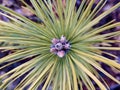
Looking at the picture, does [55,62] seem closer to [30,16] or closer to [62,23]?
[62,23]

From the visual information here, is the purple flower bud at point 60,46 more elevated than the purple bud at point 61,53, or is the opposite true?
the purple flower bud at point 60,46

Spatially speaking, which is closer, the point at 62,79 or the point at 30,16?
the point at 62,79

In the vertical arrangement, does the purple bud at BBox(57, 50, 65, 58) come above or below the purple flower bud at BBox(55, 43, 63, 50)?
below

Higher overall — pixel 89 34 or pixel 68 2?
pixel 68 2

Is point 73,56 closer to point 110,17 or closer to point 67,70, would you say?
point 67,70

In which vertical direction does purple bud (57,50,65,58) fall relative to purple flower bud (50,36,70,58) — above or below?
below

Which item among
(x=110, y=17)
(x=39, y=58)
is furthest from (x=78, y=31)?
(x=110, y=17)

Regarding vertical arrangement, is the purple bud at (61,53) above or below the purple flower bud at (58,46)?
below

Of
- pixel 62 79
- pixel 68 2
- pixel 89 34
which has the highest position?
pixel 68 2

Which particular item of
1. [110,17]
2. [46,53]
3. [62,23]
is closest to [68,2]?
[62,23]
